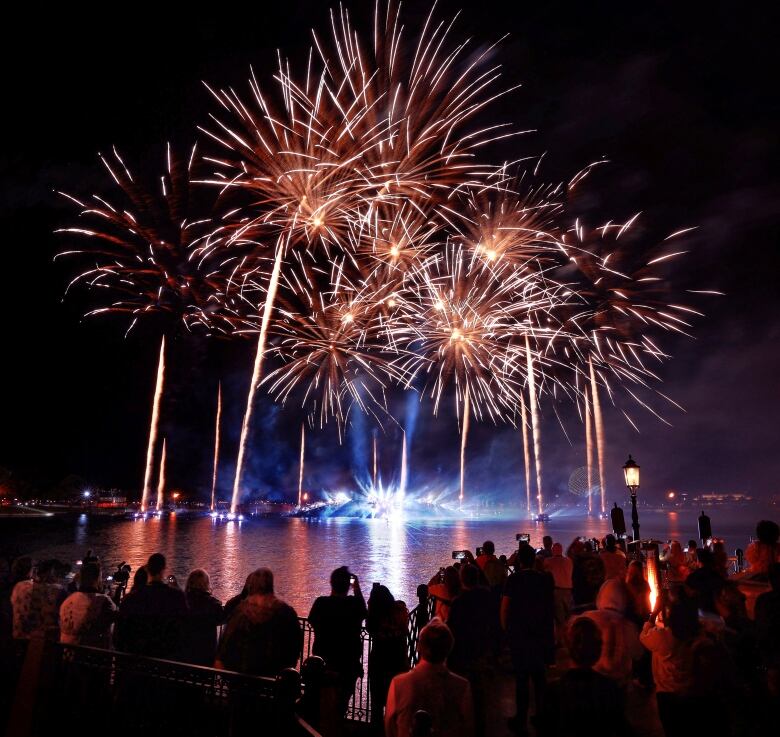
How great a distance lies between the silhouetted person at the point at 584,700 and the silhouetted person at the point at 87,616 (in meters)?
4.88

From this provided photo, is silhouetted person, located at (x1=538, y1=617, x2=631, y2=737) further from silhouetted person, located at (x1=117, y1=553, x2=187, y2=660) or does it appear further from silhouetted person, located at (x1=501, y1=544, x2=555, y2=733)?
silhouetted person, located at (x1=117, y1=553, x2=187, y2=660)

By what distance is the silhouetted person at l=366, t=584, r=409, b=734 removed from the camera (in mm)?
6645

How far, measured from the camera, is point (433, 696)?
3920 millimetres

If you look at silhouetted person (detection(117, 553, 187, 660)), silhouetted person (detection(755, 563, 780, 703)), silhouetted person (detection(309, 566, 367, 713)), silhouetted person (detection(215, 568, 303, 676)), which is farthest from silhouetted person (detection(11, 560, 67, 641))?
silhouetted person (detection(755, 563, 780, 703))

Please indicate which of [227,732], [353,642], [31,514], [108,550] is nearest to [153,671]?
[227,732]

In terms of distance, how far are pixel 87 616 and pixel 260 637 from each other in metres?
2.30

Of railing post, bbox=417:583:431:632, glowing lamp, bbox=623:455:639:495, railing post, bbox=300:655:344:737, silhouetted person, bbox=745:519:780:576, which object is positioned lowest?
railing post, bbox=300:655:344:737

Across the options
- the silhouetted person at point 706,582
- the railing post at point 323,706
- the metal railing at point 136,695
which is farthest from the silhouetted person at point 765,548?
the metal railing at point 136,695

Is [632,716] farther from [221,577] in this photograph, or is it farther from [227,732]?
[221,577]

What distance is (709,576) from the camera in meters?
7.72

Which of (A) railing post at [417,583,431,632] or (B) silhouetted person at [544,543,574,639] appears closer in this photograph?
(A) railing post at [417,583,431,632]

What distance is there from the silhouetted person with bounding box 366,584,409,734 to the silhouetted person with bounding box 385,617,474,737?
263 cm

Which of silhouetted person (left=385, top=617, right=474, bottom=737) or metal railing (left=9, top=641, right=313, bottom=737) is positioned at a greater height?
silhouetted person (left=385, top=617, right=474, bottom=737)

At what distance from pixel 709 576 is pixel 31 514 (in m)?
143
